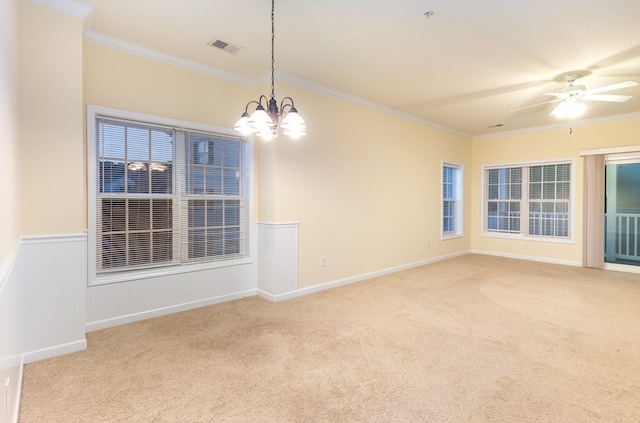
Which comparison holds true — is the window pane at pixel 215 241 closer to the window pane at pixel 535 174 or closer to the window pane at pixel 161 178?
the window pane at pixel 161 178

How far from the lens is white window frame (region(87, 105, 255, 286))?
9.46ft

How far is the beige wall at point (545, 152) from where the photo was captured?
553 centimetres

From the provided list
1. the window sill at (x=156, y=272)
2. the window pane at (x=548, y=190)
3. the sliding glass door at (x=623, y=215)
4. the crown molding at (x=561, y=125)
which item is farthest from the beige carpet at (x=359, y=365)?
the crown molding at (x=561, y=125)

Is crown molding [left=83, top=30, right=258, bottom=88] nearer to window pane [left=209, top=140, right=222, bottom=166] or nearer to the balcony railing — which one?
window pane [left=209, top=140, right=222, bottom=166]

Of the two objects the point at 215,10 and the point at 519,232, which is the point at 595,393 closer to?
the point at 215,10

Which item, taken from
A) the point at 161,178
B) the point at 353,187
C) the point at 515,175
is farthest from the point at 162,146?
the point at 515,175

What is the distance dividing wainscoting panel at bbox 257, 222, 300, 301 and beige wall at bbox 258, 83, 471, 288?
0.12 meters

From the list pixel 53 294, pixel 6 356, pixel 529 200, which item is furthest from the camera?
pixel 529 200

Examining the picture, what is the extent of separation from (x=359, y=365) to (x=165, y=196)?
8.61 feet

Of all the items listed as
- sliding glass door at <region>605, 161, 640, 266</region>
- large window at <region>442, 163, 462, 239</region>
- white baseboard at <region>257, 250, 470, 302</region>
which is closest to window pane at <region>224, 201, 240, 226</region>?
white baseboard at <region>257, 250, 470, 302</region>

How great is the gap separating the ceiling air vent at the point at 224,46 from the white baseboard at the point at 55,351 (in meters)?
2.94

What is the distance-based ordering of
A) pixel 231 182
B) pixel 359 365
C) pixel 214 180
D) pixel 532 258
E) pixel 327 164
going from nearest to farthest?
pixel 359 365 → pixel 214 180 → pixel 231 182 → pixel 327 164 → pixel 532 258

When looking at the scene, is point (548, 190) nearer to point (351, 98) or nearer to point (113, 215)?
point (351, 98)

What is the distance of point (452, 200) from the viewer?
6.88m
